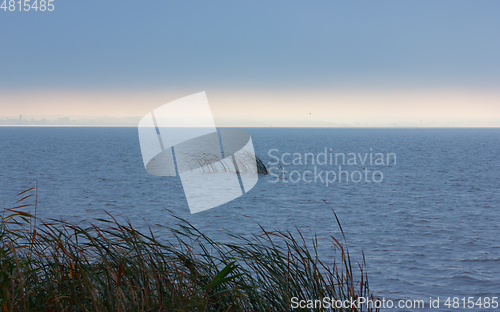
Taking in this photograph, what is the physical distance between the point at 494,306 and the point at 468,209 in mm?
9790

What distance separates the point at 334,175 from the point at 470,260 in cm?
1764

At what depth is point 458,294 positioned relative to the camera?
7070 millimetres

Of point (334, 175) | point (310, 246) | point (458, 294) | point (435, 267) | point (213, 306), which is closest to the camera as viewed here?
point (213, 306)

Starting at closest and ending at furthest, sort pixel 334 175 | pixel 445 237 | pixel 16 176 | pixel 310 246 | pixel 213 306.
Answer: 1. pixel 213 306
2. pixel 310 246
3. pixel 445 237
4. pixel 16 176
5. pixel 334 175

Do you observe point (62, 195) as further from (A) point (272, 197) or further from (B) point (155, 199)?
(A) point (272, 197)

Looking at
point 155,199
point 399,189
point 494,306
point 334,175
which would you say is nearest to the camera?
point 494,306

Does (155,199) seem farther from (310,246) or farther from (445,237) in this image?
(445,237)

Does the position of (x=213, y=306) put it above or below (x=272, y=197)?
above

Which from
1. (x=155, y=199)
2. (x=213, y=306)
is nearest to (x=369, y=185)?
(x=155, y=199)

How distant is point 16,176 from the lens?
77.4 ft

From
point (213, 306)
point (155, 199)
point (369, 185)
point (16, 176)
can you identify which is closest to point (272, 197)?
point (155, 199)

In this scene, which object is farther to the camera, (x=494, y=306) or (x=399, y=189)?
(x=399, y=189)

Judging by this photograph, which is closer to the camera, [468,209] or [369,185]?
[468,209]

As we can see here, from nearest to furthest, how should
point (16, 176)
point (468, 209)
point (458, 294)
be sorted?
point (458, 294) → point (468, 209) → point (16, 176)
